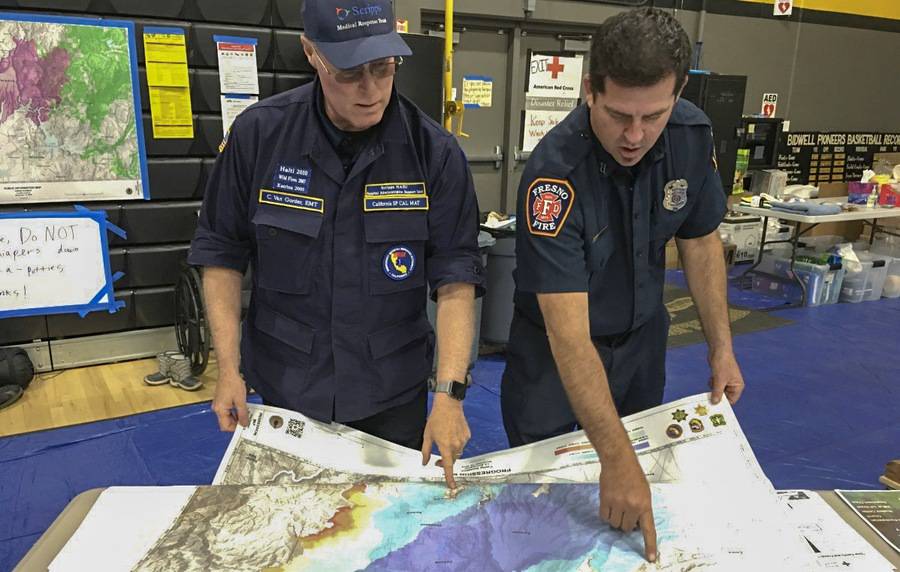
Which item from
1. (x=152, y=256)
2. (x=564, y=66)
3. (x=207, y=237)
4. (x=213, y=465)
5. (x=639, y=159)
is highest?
(x=564, y=66)

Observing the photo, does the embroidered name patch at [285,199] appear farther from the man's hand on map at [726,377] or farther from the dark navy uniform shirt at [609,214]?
the man's hand on map at [726,377]

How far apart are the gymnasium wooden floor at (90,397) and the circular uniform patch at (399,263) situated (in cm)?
214

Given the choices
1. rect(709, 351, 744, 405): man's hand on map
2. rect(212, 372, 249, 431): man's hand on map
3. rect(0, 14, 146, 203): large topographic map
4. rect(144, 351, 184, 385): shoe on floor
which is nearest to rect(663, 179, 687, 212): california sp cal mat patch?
rect(709, 351, 744, 405): man's hand on map

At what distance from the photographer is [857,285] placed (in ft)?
16.4

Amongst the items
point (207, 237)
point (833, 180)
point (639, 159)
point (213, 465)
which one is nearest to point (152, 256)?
point (213, 465)

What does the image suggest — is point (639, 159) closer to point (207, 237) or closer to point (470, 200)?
point (470, 200)

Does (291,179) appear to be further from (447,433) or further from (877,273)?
(877,273)

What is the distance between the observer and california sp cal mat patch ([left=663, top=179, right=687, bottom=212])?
1.35m

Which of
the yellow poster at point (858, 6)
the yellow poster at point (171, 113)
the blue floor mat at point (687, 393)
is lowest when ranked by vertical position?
the blue floor mat at point (687, 393)

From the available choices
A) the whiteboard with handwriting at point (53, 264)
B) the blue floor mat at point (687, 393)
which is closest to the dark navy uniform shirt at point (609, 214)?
the blue floor mat at point (687, 393)

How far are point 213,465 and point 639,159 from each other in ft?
6.65

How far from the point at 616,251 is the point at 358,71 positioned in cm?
63

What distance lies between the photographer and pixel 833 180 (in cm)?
668

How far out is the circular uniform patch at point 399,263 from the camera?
1294 millimetres
